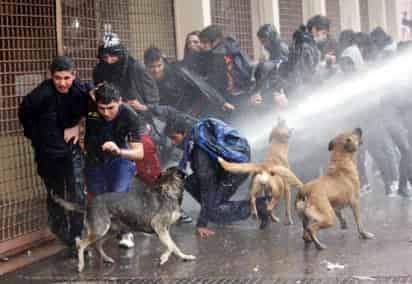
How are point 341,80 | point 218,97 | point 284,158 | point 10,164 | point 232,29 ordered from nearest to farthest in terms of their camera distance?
1. point 10,164
2. point 284,158
3. point 218,97
4. point 341,80
5. point 232,29

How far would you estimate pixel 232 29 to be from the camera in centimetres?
1345

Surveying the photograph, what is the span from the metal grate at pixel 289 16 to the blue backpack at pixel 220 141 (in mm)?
7099

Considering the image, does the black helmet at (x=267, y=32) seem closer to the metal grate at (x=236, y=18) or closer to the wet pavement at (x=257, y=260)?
the metal grate at (x=236, y=18)

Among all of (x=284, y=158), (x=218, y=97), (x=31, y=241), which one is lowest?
(x=31, y=241)

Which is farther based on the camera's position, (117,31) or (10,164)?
(117,31)

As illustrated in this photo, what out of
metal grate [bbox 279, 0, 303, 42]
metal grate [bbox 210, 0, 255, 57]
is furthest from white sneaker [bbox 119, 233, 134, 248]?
metal grate [bbox 279, 0, 303, 42]

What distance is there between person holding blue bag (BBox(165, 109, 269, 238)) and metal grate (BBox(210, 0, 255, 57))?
4.35 metres

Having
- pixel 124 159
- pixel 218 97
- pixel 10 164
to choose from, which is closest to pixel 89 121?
pixel 124 159

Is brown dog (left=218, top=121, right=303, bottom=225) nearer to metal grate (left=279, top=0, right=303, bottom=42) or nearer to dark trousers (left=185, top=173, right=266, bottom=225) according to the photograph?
dark trousers (left=185, top=173, right=266, bottom=225)

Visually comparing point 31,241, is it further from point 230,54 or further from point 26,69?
point 230,54

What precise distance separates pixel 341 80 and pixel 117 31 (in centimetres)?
315

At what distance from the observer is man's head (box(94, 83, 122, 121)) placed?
7.34 metres

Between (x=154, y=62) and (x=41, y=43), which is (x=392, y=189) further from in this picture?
(x=41, y=43)

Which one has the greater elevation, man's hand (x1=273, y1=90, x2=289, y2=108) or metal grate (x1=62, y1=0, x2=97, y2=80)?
metal grate (x1=62, y1=0, x2=97, y2=80)
